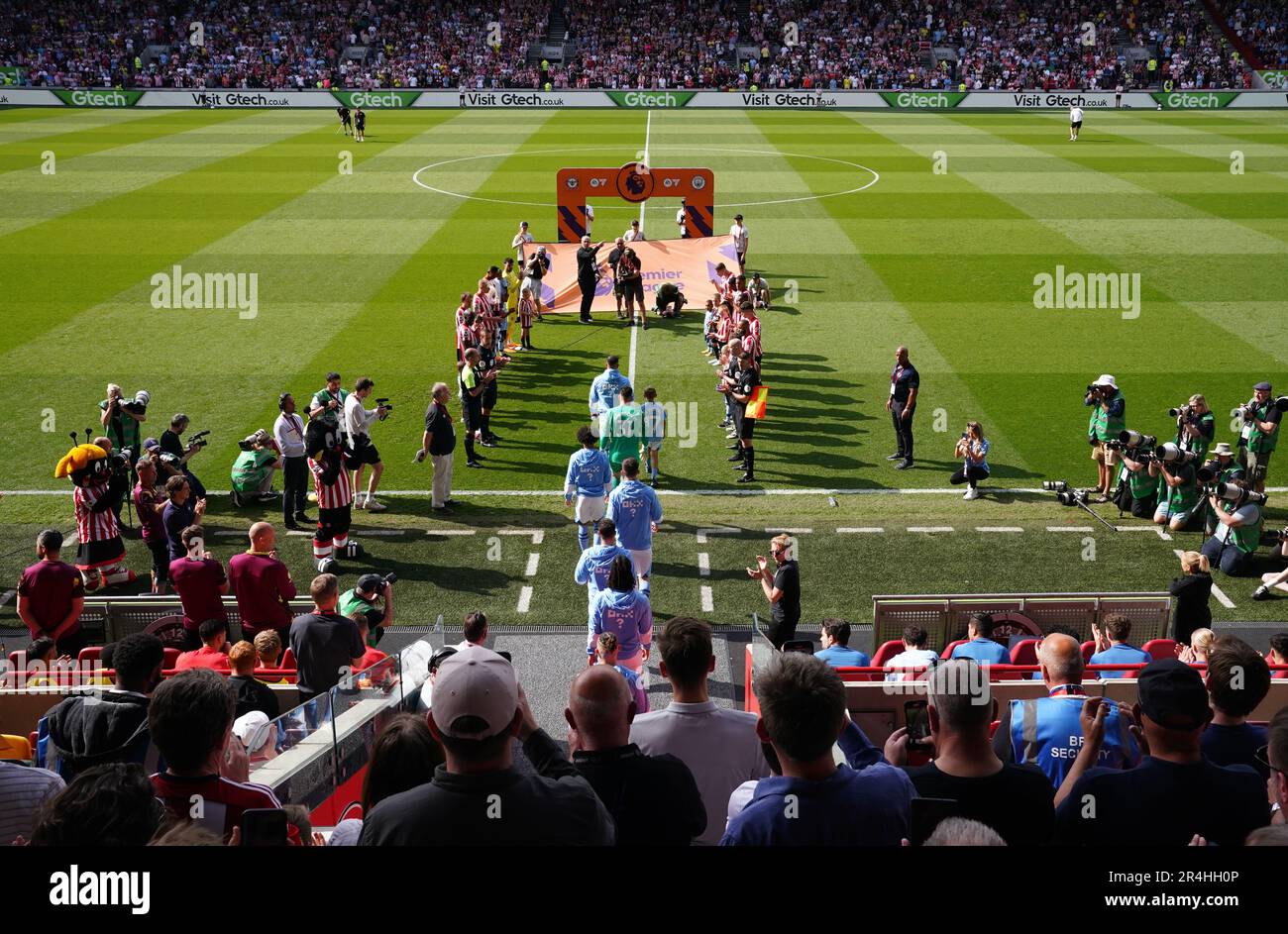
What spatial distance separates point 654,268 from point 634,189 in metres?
2.12

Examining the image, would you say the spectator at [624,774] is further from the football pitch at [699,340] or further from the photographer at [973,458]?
the photographer at [973,458]

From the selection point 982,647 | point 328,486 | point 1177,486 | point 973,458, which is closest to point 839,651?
point 982,647

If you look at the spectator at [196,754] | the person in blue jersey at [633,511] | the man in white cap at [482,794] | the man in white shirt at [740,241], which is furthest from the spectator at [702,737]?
the man in white shirt at [740,241]

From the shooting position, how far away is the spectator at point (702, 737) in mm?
5281

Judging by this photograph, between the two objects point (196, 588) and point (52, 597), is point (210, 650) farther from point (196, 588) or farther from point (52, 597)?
point (52, 597)

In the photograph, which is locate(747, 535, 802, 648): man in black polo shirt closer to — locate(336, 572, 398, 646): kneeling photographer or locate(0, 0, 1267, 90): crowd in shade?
locate(336, 572, 398, 646): kneeling photographer

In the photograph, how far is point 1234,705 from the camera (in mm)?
5539

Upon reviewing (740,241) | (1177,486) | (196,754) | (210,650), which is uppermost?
(740,241)

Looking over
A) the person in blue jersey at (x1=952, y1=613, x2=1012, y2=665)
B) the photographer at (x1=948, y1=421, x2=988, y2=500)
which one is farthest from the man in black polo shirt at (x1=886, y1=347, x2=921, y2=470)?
the person in blue jersey at (x1=952, y1=613, x2=1012, y2=665)

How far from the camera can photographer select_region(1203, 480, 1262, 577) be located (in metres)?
13.3

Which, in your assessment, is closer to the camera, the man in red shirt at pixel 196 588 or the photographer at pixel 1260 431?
the man in red shirt at pixel 196 588

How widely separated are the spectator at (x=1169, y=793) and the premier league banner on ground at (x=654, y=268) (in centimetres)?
2105

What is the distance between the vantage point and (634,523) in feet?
40.1
